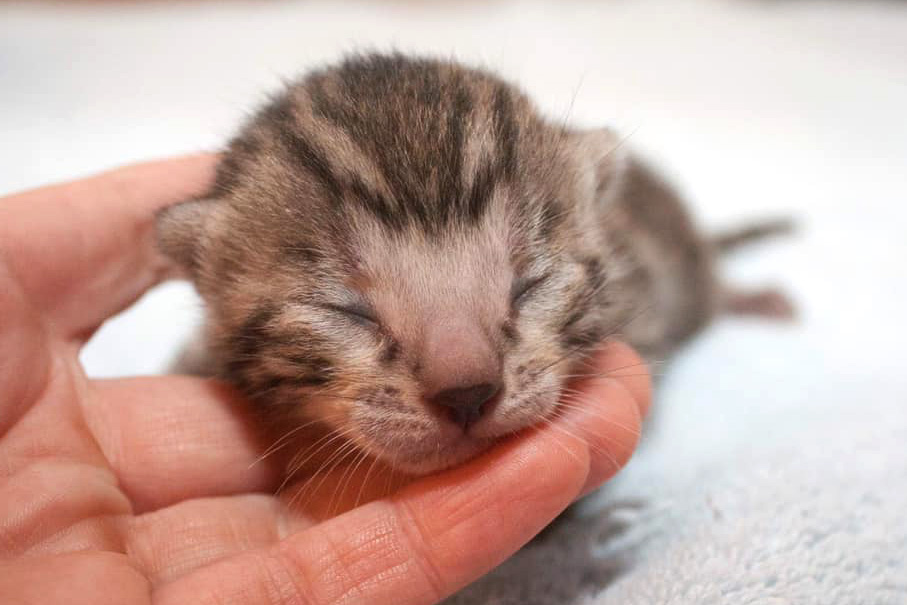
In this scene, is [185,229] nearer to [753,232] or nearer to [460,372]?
[460,372]

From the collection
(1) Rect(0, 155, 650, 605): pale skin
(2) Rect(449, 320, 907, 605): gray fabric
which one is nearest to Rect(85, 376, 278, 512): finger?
(1) Rect(0, 155, 650, 605): pale skin

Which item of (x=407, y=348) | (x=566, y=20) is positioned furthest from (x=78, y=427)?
(x=566, y=20)

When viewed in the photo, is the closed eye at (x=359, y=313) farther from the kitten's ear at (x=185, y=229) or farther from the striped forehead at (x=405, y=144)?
the kitten's ear at (x=185, y=229)

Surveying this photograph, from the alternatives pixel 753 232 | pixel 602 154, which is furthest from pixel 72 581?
pixel 753 232

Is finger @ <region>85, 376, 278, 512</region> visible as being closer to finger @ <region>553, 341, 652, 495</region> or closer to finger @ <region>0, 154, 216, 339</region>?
finger @ <region>0, 154, 216, 339</region>

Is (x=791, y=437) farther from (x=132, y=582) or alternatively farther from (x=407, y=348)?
(x=132, y=582)

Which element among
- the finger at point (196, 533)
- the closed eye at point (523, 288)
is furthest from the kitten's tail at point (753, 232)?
the finger at point (196, 533)
